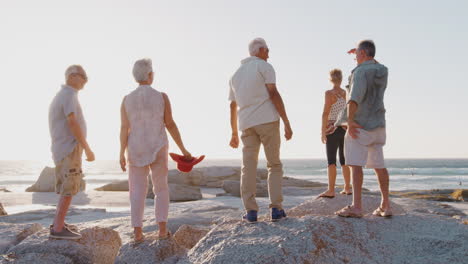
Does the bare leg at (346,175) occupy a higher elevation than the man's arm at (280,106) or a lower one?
lower

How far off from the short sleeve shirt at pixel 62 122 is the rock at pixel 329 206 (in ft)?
10.5

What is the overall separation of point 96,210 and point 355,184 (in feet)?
24.8

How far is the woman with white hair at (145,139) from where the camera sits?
4449mm

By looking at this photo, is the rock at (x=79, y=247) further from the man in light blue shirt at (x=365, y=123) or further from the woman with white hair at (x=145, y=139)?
the man in light blue shirt at (x=365, y=123)

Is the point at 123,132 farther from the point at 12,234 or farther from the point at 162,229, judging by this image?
the point at 12,234

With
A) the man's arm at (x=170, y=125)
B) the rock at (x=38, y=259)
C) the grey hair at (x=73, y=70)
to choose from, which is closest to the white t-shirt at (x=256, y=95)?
the man's arm at (x=170, y=125)

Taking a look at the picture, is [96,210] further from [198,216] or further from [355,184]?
[355,184]

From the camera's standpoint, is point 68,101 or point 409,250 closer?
point 409,250

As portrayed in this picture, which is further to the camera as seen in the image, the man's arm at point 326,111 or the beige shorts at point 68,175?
the man's arm at point 326,111

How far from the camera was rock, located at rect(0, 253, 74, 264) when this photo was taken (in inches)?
173

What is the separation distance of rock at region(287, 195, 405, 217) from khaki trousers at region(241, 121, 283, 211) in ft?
5.42

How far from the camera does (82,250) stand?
468 centimetres

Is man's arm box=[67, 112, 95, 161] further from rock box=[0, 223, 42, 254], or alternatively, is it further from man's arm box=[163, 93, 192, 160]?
rock box=[0, 223, 42, 254]

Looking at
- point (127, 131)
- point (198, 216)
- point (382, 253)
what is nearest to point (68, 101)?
point (127, 131)
